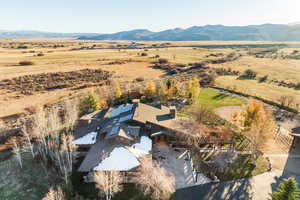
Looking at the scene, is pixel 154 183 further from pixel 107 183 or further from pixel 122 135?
pixel 122 135

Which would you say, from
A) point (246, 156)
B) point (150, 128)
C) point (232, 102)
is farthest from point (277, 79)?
point (150, 128)

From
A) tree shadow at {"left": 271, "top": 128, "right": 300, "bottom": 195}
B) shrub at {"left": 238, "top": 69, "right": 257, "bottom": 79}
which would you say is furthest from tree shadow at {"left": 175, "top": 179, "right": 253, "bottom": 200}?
shrub at {"left": 238, "top": 69, "right": 257, "bottom": 79}

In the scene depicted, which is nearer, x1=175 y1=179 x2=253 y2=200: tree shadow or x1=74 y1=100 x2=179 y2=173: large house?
x1=175 y1=179 x2=253 y2=200: tree shadow

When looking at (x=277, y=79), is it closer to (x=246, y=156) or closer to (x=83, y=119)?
(x=246, y=156)

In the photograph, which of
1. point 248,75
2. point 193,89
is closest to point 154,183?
point 193,89

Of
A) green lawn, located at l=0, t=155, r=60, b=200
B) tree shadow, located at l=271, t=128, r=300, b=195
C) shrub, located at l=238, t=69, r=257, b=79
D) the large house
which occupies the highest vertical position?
shrub, located at l=238, t=69, r=257, b=79

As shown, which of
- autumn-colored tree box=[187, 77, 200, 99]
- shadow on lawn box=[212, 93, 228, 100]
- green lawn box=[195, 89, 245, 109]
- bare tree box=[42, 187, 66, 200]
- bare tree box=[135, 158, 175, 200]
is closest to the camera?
bare tree box=[42, 187, 66, 200]

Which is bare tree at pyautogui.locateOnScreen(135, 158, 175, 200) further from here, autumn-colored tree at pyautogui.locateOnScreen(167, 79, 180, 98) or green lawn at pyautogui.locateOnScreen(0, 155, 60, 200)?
autumn-colored tree at pyautogui.locateOnScreen(167, 79, 180, 98)
